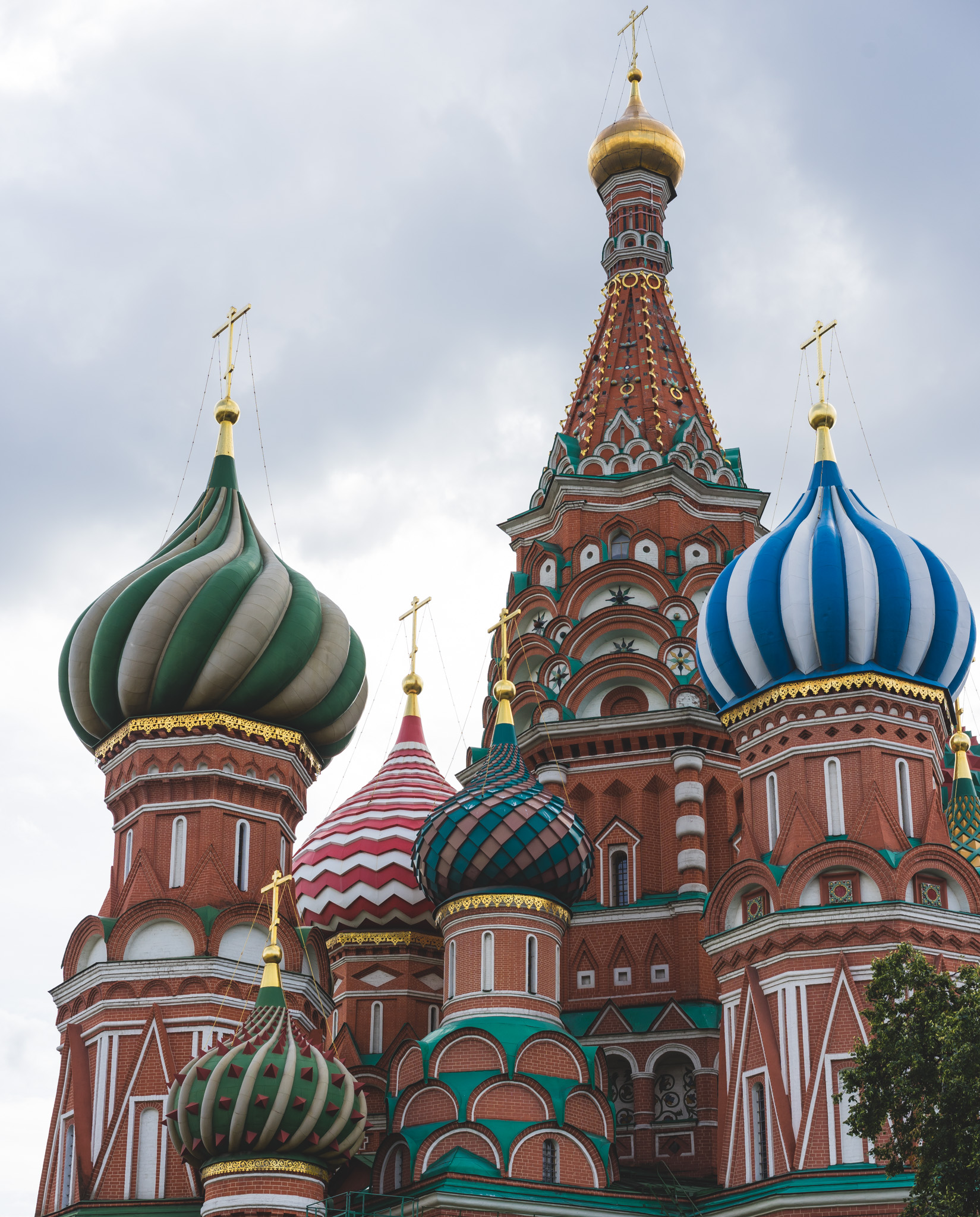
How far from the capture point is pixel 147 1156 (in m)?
20.9

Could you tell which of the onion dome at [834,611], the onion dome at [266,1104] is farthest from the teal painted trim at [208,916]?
the onion dome at [834,611]

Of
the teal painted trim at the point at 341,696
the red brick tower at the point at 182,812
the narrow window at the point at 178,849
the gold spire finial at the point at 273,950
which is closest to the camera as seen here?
the gold spire finial at the point at 273,950

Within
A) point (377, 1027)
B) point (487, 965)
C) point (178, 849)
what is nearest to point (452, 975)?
point (487, 965)

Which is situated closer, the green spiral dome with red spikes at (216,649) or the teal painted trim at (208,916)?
the teal painted trim at (208,916)

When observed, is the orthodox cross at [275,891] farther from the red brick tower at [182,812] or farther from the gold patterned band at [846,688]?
the gold patterned band at [846,688]

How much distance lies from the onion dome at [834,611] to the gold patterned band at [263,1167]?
6.57 metres

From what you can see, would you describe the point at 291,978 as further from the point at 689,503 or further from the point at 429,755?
the point at 689,503

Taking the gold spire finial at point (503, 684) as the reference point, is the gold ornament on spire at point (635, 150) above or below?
above

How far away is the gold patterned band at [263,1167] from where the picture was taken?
63.0 ft

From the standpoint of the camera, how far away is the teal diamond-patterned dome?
21672 mm

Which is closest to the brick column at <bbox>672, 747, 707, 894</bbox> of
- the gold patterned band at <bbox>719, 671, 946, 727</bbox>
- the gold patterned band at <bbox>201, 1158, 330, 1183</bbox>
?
the gold patterned band at <bbox>719, 671, 946, 727</bbox>

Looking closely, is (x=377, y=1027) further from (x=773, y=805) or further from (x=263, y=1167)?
(x=773, y=805)

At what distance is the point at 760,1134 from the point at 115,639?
28.9 ft

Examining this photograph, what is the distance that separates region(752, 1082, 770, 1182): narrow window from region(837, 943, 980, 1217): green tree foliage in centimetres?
327
